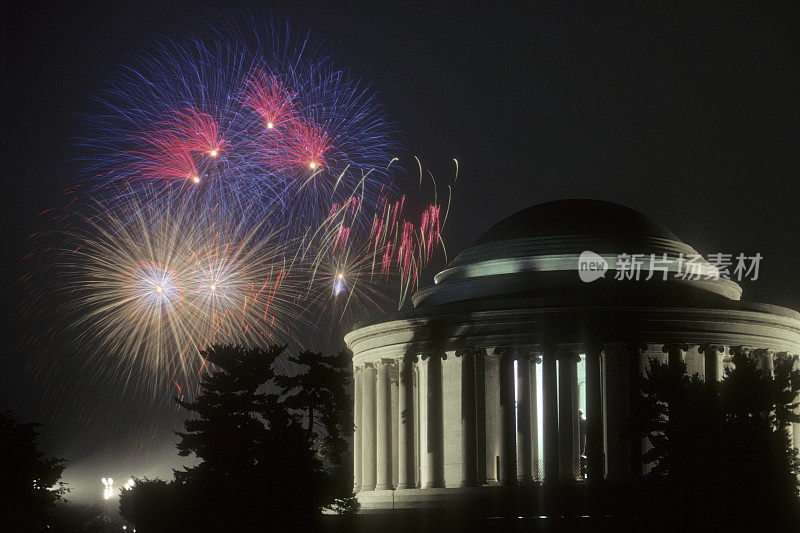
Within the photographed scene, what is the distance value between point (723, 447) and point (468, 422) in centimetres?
2126

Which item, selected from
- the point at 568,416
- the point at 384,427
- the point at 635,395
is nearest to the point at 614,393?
the point at 568,416

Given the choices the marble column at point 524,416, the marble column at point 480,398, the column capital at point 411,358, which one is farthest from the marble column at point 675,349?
the column capital at point 411,358

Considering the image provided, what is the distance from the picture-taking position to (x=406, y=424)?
7819cm

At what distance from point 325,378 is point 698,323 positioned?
22503 mm

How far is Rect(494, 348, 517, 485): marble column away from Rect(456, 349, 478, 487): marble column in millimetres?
1683

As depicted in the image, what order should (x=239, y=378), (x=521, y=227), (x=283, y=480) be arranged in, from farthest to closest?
(x=521, y=227) → (x=239, y=378) → (x=283, y=480)

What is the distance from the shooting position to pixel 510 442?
72562mm

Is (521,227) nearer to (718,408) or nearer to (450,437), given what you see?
(450,437)

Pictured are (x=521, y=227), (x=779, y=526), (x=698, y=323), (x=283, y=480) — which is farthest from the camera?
(x=521, y=227)

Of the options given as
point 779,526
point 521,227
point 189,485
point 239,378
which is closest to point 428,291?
point 521,227

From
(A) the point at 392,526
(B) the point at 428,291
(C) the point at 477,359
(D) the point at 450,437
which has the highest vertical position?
(B) the point at 428,291

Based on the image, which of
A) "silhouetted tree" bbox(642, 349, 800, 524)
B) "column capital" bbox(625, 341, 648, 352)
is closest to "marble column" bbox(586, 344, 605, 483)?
"column capital" bbox(625, 341, 648, 352)

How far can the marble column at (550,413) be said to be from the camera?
7100 cm

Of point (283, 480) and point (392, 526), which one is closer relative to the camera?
point (283, 480)
